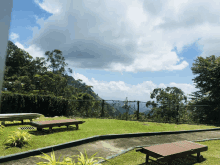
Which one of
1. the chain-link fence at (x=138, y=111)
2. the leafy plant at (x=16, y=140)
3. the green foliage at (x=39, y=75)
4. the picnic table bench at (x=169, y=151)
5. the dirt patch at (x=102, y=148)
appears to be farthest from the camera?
the green foliage at (x=39, y=75)

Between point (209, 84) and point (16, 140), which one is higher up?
point (209, 84)

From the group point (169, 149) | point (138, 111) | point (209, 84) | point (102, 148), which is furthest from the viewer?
point (209, 84)

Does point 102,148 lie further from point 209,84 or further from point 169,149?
point 209,84

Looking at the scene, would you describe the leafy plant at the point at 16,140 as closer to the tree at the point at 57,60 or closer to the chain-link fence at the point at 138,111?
the chain-link fence at the point at 138,111

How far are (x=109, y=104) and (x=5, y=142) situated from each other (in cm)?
1077

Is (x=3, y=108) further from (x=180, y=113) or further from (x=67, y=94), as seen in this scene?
(x=67, y=94)

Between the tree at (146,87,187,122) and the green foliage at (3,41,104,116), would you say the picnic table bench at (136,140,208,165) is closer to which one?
the tree at (146,87,187,122)

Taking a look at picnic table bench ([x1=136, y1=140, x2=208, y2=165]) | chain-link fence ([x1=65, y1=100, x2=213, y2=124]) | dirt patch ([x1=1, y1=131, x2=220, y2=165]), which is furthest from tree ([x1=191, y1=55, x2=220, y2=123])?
picnic table bench ([x1=136, y1=140, x2=208, y2=165])

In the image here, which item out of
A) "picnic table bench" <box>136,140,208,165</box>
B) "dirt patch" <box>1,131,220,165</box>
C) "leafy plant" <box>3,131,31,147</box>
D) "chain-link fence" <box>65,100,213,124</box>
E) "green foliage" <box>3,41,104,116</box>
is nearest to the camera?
"picnic table bench" <box>136,140,208,165</box>

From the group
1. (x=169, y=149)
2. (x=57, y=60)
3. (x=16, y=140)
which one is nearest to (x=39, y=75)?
(x=57, y=60)

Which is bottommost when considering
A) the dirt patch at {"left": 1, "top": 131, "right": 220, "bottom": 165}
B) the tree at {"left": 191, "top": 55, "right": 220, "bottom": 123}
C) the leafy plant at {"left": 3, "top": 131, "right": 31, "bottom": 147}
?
the dirt patch at {"left": 1, "top": 131, "right": 220, "bottom": 165}

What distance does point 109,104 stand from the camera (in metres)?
15.6

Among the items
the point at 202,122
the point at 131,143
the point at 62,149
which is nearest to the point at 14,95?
the point at 62,149

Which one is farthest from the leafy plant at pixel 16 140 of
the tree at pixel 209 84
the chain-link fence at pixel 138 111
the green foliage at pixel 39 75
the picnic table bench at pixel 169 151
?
the green foliage at pixel 39 75
